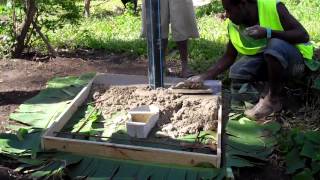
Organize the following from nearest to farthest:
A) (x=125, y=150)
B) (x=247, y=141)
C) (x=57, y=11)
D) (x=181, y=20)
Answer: (x=125, y=150) → (x=247, y=141) → (x=181, y=20) → (x=57, y=11)

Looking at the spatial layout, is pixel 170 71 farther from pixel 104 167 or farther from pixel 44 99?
pixel 104 167

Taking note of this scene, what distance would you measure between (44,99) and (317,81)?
92.1 inches

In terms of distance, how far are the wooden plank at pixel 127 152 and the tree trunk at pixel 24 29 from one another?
2.89 m

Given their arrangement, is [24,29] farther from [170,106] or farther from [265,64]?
[265,64]

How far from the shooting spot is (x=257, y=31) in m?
3.80

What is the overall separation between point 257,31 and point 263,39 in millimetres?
218

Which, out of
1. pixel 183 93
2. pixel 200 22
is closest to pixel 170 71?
pixel 183 93

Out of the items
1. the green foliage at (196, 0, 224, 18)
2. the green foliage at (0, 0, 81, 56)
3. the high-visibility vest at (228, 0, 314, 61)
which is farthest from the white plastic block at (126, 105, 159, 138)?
the green foliage at (196, 0, 224, 18)

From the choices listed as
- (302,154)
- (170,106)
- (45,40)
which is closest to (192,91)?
(170,106)

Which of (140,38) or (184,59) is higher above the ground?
(140,38)

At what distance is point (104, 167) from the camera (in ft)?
10.9

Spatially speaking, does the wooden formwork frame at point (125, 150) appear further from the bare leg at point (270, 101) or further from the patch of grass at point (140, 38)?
the patch of grass at point (140, 38)

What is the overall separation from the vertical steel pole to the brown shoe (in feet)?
2.92

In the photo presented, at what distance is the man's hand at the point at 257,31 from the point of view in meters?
3.80
